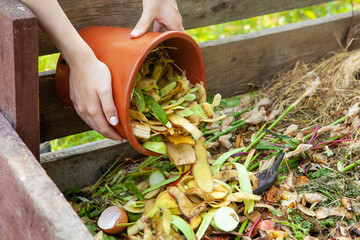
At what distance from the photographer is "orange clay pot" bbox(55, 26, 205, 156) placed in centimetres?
138

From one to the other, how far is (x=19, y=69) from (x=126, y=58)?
1.00ft

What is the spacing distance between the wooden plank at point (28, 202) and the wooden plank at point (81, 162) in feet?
2.05

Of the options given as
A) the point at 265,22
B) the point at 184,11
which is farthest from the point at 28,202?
the point at 265,22

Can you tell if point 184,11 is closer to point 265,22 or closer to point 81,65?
point 81,65

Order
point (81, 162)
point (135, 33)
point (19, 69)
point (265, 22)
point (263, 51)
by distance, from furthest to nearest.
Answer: point (265, 22) → point (263, 51) → point (81, 162) → point (135, 33) → point (19, 69)

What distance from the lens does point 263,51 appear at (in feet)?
7.64

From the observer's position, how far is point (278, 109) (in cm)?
208

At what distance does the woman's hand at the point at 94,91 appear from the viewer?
138 centimetres

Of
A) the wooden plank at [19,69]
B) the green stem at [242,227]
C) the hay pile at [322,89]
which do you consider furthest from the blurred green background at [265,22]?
the wooden plank at [19,69]

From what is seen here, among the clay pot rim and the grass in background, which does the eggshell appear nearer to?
the clay pot rim

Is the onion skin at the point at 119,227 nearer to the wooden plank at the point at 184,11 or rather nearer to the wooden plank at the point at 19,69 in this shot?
the wooden plank at the point at 19,69

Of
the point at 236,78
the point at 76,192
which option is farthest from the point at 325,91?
the point at 76,192

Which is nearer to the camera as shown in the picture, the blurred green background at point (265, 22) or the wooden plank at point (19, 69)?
the wooden plank at point (19, 69)

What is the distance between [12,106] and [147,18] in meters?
0.51
